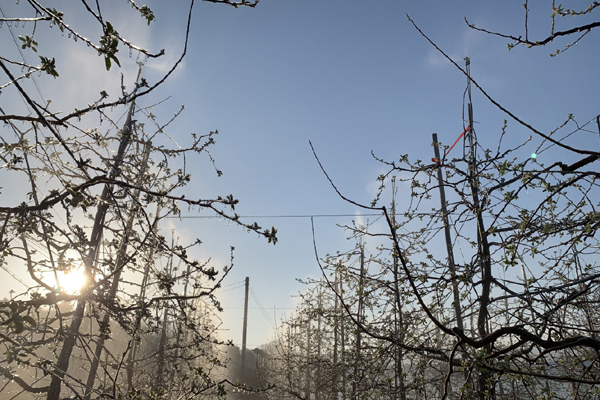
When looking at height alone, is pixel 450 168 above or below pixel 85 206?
above

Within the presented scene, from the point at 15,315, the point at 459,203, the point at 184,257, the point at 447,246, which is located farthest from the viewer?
the point at 447,246

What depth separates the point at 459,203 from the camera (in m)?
4.08

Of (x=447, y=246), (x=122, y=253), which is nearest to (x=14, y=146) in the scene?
(x=122, y=253)

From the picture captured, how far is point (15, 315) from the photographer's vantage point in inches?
83.4

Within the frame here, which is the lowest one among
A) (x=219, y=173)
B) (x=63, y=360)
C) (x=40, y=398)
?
(x=40, y=398)

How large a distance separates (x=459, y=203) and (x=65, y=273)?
12.5 ft

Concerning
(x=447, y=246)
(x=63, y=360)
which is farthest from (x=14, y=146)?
(x=447, y=246)

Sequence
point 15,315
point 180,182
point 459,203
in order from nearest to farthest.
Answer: point 15,315 < point 180,182 < point 459,203

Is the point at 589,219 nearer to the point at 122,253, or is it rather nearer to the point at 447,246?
the point at 447,246

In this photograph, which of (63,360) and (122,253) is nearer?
(122,253)

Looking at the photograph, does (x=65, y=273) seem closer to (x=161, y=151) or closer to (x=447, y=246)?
(x=161, y=151)

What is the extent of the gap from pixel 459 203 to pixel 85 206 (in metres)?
3.55

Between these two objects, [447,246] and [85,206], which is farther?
[447,246]

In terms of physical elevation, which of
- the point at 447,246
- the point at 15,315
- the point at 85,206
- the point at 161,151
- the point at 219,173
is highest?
the point at 161,151
